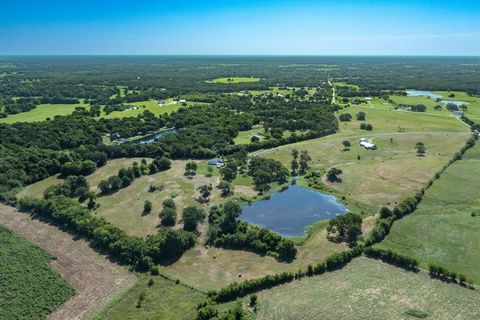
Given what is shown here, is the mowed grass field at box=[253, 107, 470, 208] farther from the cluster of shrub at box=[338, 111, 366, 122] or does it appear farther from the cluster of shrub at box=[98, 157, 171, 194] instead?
the cluster of shrub at box=[98, 157, 171, 194]

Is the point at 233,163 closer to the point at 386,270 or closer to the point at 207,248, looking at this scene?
the point at 207,248

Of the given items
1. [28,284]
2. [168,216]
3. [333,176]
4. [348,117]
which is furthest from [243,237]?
[348,117]

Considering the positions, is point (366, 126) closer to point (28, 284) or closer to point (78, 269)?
point (78, 269)

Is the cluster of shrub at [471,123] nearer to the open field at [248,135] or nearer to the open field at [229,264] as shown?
the open field at [248,135]

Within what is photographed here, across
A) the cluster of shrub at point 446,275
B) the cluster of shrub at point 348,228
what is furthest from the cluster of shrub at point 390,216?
the cluster of shrub at point 446,275

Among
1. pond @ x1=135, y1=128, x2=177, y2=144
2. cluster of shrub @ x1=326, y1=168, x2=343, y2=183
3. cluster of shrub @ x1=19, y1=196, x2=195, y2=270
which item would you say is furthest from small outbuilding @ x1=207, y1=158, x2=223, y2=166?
cluster of shrub @ x1=19, y1=196, x2=195, y2=270
